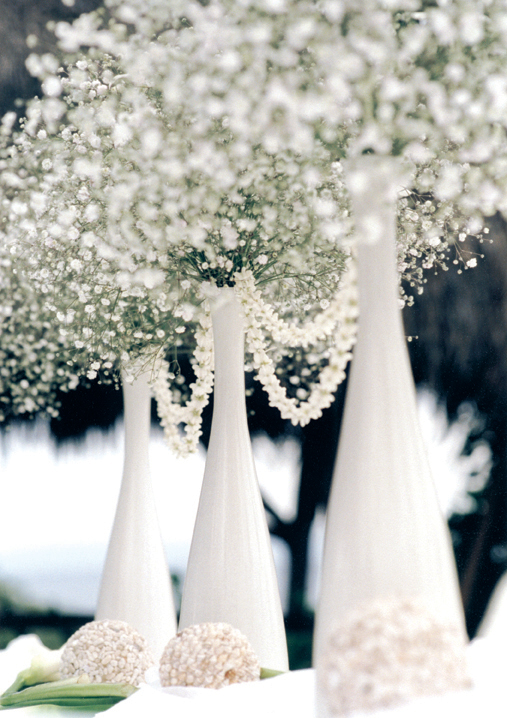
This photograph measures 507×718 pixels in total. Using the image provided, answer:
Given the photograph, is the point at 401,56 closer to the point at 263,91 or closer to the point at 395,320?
the point at 263,91

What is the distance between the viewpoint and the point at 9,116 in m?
1.48

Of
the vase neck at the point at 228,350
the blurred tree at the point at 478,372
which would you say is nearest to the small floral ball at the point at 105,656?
the vase neck at the point at 228,350

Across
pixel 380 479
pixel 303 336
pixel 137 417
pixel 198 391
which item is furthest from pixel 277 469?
pixel 380 479

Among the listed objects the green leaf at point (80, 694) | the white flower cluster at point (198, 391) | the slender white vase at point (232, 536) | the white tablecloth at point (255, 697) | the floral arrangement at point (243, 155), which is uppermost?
→ the floral arrangement at point (243, 155)

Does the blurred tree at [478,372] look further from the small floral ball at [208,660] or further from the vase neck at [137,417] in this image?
the small floral ball at [208,660]

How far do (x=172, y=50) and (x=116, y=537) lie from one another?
42.2 inches

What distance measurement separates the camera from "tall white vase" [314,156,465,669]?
2.74 ft

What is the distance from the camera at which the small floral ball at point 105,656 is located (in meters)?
1.31

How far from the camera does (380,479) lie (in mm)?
854

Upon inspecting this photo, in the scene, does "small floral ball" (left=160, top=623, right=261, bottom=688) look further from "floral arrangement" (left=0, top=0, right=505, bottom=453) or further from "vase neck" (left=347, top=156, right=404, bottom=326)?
"vase neck" (left=347, top=156, right=404, bottom=326)

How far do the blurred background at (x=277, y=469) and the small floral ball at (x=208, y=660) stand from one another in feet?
4.16

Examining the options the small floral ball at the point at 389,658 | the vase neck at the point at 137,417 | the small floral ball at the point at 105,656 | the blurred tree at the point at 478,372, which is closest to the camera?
the small floral ball at the point at 389,658

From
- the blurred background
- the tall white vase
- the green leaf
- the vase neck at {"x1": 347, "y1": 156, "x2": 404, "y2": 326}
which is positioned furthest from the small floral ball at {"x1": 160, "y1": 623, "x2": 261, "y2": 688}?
the blurred background

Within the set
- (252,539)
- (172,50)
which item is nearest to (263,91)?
(172,50)
